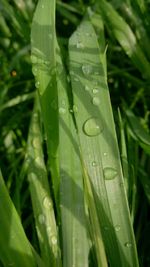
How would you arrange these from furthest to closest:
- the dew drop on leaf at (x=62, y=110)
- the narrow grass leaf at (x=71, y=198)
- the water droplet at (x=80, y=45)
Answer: the water droplet at (x=80, y=45) < the dew drop on leaf at (x=62, y=110) < the narrow grass leaf at (x=71, y=198)

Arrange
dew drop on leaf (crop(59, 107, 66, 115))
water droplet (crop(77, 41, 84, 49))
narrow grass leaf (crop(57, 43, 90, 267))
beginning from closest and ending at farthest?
narrow grass leaf (crop(57, 43, 90, 267))
dew drop on leaf (crop(59, 107, 66, 115))
water droplet (crop(77, 41, 84, 49))

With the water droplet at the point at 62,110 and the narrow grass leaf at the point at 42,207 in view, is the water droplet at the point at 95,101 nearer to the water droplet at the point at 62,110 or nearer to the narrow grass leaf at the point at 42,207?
the water droplet at the point at 62,110

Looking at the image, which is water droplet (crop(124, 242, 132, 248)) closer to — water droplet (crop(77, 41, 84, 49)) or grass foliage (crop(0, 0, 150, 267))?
grass foliage (crop(0, 0, 150, 267))

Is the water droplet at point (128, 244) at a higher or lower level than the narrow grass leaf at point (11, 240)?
lower

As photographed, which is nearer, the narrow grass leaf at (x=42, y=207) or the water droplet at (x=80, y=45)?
the narrow grass leaf at (x=42, y=207)

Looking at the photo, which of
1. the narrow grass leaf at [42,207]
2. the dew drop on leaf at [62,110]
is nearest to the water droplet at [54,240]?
the narrow grass leaf at [42,207]

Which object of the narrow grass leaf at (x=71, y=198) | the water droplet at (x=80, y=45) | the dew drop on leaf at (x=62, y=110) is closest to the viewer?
the narrow grass leaf at (x=71, y=198)

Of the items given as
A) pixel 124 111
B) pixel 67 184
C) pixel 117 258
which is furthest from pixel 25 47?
pixel 117 258

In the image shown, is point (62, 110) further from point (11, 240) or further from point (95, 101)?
point (11, 240)

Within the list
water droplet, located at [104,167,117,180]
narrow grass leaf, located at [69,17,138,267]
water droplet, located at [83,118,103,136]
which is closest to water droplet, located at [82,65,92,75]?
narrow grass leaf, located at [69,17,138,267]
